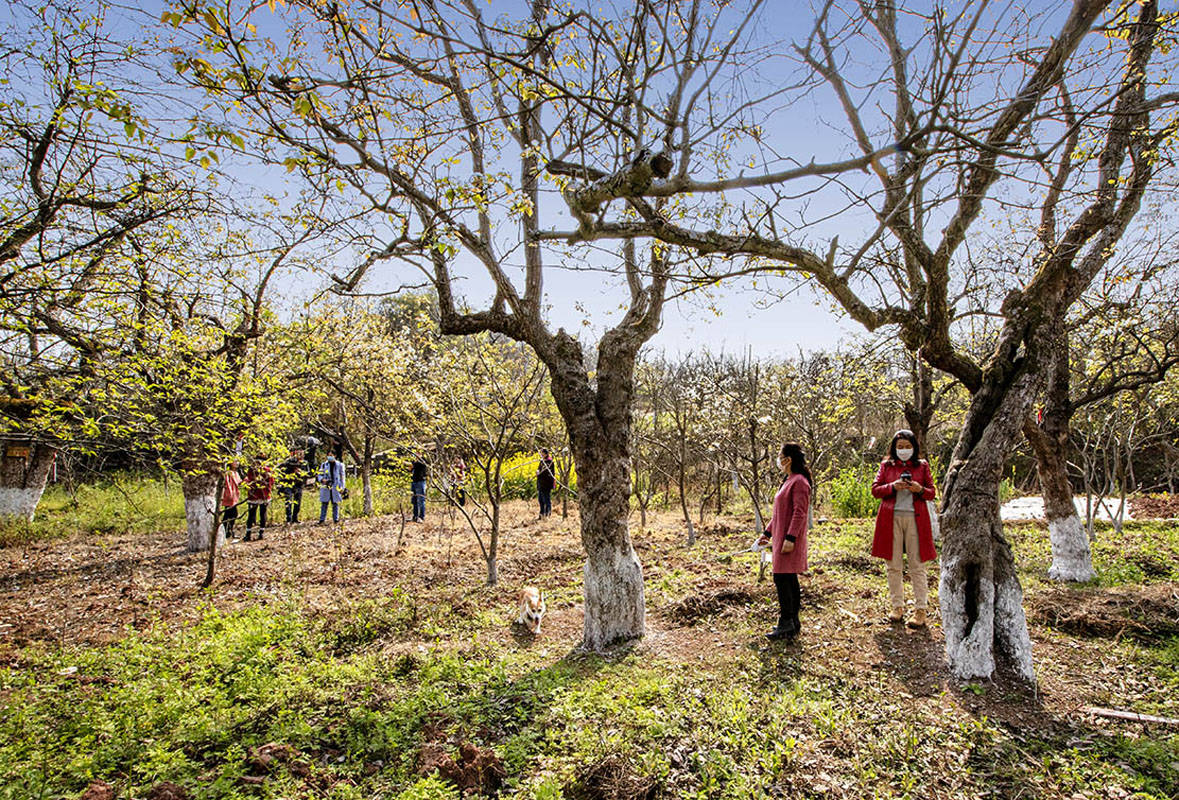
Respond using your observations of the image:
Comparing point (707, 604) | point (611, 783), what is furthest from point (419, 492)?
point (611, 783)

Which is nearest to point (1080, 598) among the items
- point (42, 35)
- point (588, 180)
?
point (588, 180)

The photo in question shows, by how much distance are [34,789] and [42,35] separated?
5.95m

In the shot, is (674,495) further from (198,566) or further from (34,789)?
(34,789)

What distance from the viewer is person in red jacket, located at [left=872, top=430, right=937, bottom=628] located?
512cm

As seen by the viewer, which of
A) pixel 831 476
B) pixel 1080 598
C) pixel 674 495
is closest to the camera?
pixel 1080 598

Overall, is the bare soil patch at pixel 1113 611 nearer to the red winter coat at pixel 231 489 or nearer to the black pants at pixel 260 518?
the red winter coat at pixel 231 489

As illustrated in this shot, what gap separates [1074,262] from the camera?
478 centimetres

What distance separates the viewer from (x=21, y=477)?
34.0ft

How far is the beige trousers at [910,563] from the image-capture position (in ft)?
16.8

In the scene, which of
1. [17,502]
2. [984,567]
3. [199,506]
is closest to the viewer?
[984,567]

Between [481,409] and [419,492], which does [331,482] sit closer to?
[419,492]

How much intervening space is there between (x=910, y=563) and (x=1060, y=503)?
299 cm

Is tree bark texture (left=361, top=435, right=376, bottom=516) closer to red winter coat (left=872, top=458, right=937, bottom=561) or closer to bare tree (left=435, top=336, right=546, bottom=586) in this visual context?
bare tree (left=435, top=336, right=546, bottom=586)

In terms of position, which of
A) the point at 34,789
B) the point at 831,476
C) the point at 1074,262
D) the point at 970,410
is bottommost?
the point at 34,789
